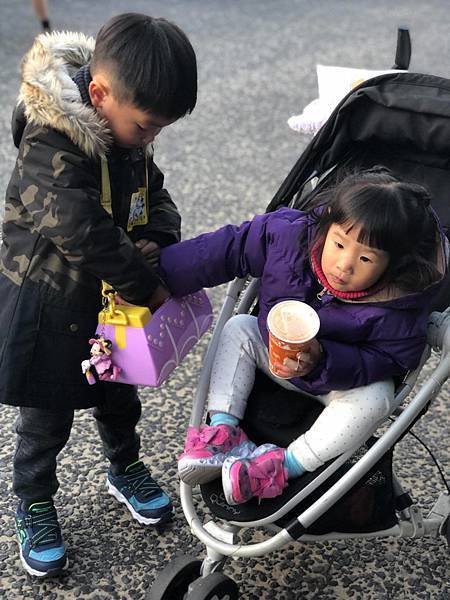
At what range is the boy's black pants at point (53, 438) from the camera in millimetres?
2148

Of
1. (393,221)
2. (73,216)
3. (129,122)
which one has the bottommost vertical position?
(393,221)

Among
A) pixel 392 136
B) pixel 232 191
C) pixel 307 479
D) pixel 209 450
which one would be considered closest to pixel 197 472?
pixel 209 450

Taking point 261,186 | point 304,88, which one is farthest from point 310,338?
point 304,88

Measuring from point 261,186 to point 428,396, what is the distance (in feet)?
9.42

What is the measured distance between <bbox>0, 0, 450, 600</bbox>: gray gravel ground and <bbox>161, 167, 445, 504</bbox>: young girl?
536mm

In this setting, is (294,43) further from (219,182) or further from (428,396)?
(428,396)

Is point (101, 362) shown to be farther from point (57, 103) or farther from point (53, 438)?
point (57, 103)

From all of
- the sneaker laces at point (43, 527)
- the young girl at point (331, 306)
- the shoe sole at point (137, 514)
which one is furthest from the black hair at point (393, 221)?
the sneaker laces at point (43, 527)

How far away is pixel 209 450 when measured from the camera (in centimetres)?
193

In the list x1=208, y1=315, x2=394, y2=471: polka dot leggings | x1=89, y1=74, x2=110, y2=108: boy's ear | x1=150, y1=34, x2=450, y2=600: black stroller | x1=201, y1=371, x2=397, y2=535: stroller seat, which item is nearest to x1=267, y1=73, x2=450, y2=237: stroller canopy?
x1=150, y1=34, x2=450, y2=600: black stroller

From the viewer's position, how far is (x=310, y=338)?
5.74 feet

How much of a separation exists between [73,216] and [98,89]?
289 millimetres

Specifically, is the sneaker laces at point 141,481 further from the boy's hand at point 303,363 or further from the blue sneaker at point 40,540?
the boy's hand at point 303,363

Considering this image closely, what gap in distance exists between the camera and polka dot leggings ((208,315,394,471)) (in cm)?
191
